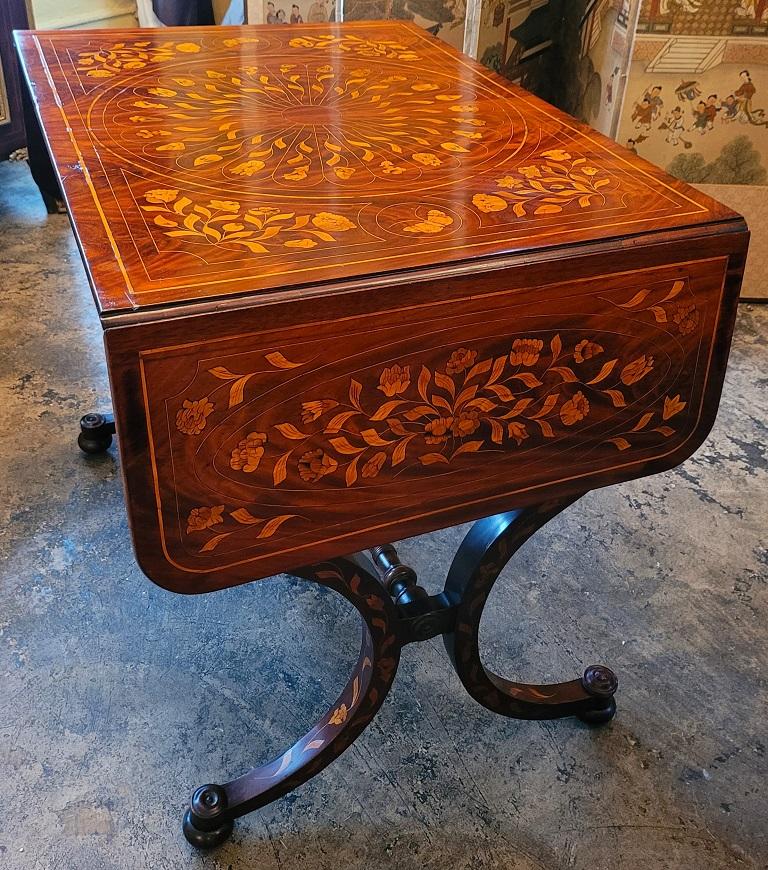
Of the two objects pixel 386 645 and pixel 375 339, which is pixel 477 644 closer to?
pixel 386 645

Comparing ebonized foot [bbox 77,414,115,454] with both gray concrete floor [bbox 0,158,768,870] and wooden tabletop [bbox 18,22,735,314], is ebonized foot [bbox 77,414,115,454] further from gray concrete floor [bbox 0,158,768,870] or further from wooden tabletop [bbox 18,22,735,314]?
wooden tabletop [bbox 18,22,735,314]

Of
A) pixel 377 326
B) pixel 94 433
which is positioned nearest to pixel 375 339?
pixel 377 326

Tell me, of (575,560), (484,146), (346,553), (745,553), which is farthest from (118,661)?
(745,553)

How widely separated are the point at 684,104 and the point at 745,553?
48.8 inches

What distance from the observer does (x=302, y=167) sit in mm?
1347

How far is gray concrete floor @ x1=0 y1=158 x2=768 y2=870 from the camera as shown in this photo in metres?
1.43

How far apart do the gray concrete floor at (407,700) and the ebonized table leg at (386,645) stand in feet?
0.21

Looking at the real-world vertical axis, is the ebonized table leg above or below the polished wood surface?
below

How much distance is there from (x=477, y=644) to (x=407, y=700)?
235 mm

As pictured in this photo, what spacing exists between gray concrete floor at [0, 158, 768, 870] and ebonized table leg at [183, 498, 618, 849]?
7 centimetres

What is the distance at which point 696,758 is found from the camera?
1.56 m

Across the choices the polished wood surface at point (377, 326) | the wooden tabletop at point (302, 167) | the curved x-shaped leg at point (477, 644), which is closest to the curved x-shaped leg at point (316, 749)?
the curved x-shaped leg at point (477, 644)

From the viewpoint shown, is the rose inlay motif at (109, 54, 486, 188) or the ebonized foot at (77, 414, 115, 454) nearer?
the rose inlay motif at (109, 54, 486, 188)

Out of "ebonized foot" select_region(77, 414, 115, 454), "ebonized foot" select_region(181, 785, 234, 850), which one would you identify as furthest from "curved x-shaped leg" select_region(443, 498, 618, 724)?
"ebonized foot" select_region(77, 414, 115, 454)
